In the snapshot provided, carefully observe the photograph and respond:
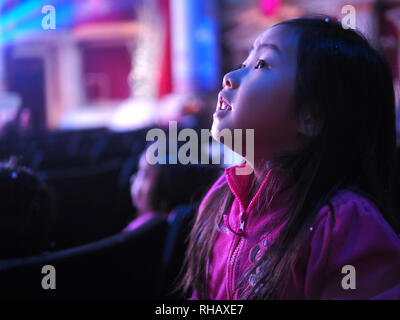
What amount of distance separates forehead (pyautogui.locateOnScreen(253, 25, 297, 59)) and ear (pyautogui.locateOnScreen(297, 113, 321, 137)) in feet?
0.24

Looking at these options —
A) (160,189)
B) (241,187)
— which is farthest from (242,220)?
(160,189)

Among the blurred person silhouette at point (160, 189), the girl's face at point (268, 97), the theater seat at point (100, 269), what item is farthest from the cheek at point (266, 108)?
the blurred person silhouette at point (160, 189)

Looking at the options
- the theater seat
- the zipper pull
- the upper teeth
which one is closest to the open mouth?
the upper teeth

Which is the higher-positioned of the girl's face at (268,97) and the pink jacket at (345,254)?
the girl's face at (268,97)

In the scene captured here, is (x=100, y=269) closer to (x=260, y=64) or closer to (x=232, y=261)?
(x=232, y=261)

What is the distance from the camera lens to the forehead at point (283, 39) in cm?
58

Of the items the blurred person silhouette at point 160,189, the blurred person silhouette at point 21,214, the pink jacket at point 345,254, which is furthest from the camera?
the blurred person silhouette at point 160,189

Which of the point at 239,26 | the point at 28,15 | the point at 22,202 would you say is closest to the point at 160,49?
the point at 239,26

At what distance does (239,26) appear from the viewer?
7707 millimetres

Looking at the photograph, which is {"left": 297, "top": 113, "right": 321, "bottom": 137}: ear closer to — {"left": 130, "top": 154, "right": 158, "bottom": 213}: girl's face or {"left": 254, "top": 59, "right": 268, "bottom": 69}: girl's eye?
{"left": 254, "top": 59, "right": 268, "bottom": 69}: girl's eye

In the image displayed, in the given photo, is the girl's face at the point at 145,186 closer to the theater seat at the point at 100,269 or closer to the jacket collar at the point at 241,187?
the theater seat at the point at 100,269

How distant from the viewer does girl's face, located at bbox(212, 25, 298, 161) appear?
0.57 metres
